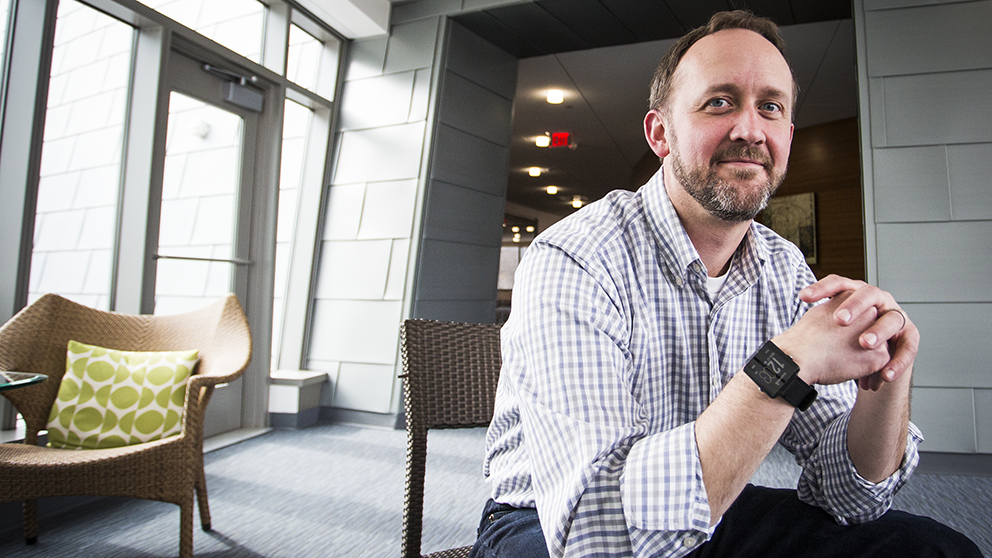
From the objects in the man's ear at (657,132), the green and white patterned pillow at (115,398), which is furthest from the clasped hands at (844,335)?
the green and white patterned pillow at (115,398)

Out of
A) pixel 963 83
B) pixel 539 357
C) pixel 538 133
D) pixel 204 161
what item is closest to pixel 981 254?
pixel 963 83

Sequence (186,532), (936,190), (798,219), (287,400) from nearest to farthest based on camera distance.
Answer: (186,532) < (936,190) < (287,400) < (798,219)

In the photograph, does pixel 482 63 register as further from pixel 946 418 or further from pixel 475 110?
pixel 946 418

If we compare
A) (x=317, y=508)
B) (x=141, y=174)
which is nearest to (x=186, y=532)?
(x=317, y=508)

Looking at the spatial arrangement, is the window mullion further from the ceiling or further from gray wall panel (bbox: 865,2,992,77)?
gray wall panel (bbox: 865,2,992,77)

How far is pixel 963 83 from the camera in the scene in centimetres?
306

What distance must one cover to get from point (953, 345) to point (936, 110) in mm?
1272

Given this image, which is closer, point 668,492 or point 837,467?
point 668,492

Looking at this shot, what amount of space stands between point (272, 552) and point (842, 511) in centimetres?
185

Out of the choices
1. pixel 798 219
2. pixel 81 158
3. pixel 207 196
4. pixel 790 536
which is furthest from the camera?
pixel 798 219

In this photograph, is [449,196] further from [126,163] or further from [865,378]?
[865,378]

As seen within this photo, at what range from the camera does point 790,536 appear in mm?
814

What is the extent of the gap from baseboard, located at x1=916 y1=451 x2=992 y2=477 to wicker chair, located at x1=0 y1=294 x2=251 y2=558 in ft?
11.1

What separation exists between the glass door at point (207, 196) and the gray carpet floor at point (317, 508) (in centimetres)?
80
